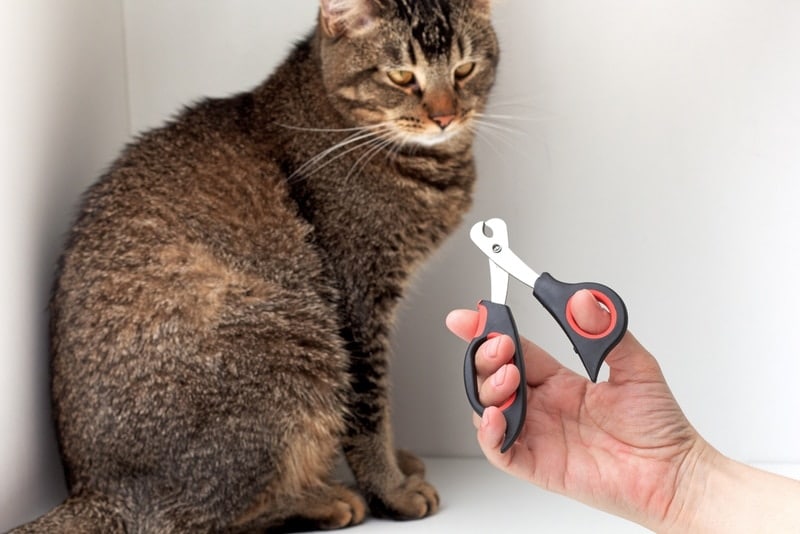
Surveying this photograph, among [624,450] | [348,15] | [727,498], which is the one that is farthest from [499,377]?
[348,15]

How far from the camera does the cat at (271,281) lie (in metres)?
1.50

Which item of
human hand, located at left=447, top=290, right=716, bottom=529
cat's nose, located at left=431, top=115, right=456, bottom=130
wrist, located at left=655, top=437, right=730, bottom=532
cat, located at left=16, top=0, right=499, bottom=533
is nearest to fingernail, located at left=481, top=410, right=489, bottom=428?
human hand, located at left=447, top=290, right=716, bottom=529

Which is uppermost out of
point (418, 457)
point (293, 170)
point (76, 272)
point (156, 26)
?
point (156, 26)

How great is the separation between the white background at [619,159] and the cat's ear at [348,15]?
0.92ft

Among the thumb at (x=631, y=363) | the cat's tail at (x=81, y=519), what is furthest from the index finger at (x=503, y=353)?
the cat's tail at (x=81, y=519)

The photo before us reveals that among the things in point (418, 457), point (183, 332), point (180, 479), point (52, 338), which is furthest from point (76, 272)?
point (418, 457)

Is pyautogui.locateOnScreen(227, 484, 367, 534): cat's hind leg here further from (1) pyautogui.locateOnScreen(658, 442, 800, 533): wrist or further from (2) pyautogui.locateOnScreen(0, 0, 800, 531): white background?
(1) pyautogui.locateOnScreen(658, 442, 800, 533): wrist

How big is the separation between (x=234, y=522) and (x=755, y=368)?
42.9 inches

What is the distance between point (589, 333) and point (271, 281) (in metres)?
0.66

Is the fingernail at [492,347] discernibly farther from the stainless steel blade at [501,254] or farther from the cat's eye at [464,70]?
the cat's eye at [464,70]

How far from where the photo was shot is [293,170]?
1.76 meters

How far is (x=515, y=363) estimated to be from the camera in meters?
1.18

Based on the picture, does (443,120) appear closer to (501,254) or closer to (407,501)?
(501,254)

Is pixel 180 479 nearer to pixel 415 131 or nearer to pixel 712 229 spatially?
pixel 415 131
